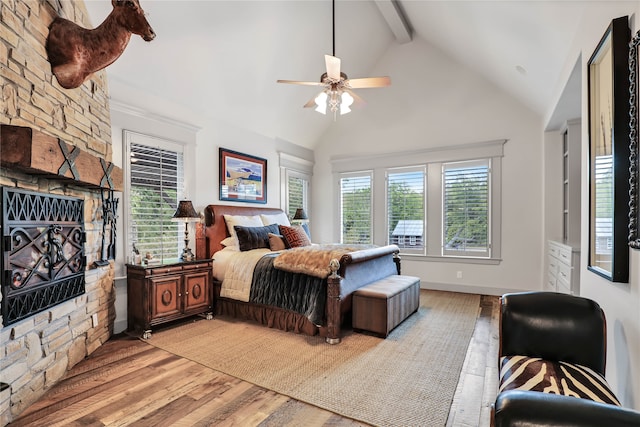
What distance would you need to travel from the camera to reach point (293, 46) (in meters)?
4.61

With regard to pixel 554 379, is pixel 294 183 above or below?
above

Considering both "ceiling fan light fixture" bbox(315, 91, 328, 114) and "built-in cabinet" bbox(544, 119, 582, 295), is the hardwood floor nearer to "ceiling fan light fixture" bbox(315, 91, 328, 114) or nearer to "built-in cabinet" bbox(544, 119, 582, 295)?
"built-in cabinet" bbox(544, 119, 582, 295)

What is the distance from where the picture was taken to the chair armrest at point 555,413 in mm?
865

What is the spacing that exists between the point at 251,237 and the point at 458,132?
12.7 ft

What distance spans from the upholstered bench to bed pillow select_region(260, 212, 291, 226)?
2155 mm

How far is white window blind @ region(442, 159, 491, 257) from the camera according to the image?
526 cm

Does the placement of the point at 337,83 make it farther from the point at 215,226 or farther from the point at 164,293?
the point at 164,293

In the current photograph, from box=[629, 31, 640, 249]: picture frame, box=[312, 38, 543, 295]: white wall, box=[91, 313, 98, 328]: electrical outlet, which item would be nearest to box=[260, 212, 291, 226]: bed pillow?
box=[312, 38, 543, 295]: white wall

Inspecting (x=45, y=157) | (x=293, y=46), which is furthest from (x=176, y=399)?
(x=293, y=46)

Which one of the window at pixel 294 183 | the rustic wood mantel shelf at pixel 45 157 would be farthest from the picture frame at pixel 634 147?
the window at pixel 294 183

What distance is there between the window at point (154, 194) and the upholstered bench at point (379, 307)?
2.43 meters

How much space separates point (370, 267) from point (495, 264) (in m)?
2.60

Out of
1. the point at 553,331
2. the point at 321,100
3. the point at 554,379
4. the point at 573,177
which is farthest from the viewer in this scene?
the point at 573,177

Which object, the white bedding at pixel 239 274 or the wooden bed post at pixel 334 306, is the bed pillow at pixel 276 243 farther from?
the wooden bed post at pixel 334 306
